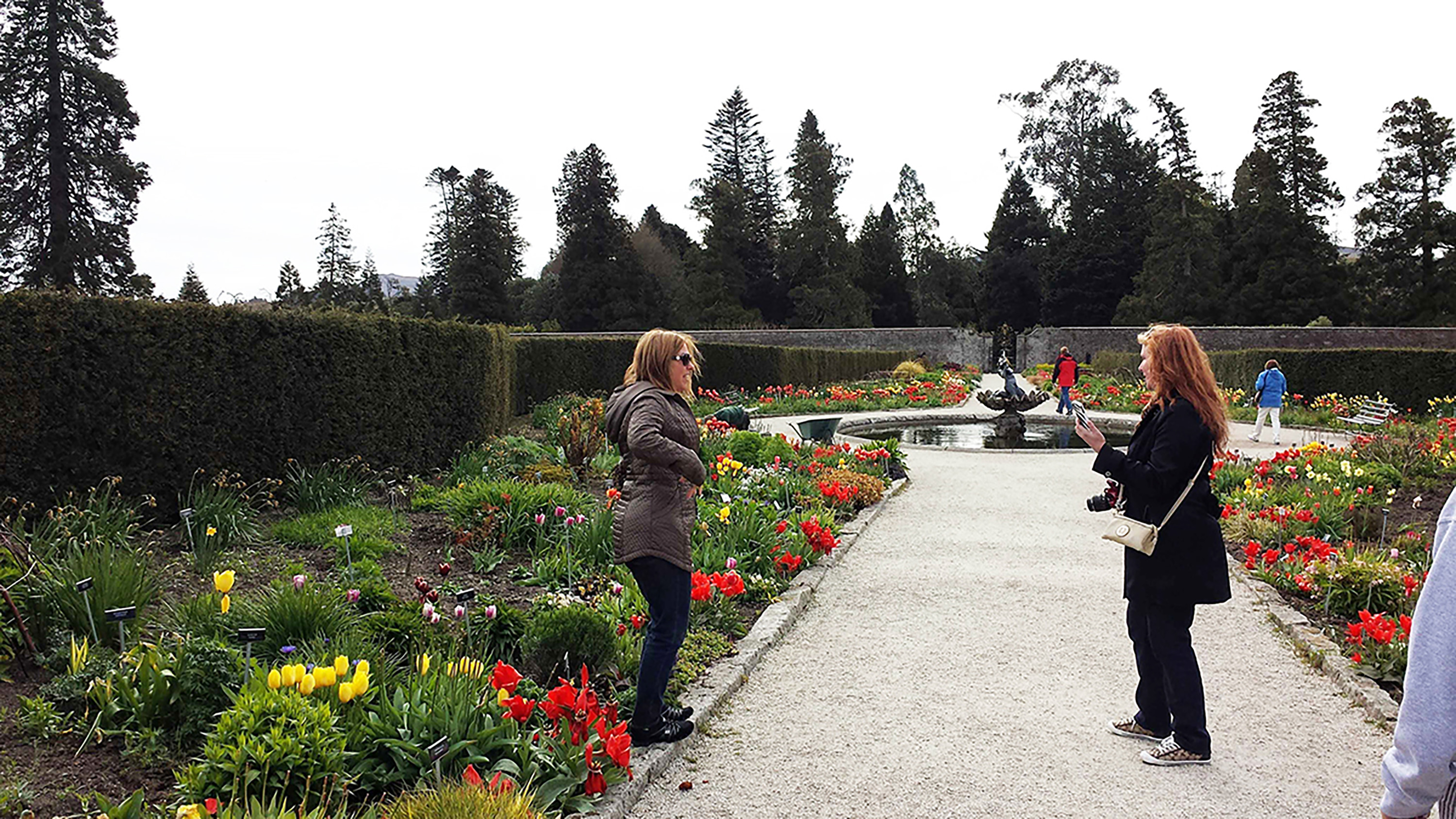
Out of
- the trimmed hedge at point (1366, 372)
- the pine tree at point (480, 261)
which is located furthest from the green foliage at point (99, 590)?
the pine tree at point (480, 261)

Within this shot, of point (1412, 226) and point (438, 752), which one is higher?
point (1412, 226)

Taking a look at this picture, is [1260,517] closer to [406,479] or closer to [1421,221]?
[406,479]

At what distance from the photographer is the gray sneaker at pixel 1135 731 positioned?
141 inches

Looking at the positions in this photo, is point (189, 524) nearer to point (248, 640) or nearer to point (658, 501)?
point (248, 640)

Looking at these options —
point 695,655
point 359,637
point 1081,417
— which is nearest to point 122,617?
point 359,637

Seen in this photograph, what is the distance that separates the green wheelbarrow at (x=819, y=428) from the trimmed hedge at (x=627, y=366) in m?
3.19

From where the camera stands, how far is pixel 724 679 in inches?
164

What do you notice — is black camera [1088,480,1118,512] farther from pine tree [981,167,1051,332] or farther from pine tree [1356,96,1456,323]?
pine tree [981,167,1051,332]

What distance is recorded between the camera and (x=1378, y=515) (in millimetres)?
6988

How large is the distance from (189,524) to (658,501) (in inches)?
121

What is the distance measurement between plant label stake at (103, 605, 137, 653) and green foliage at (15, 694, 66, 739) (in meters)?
0.26

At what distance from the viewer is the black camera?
3.60 meters

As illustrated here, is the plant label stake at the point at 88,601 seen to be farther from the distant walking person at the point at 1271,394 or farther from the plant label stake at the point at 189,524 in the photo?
the distant walking person at the point at 1271,394

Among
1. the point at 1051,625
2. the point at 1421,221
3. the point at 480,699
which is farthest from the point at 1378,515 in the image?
the point at 1421,221
